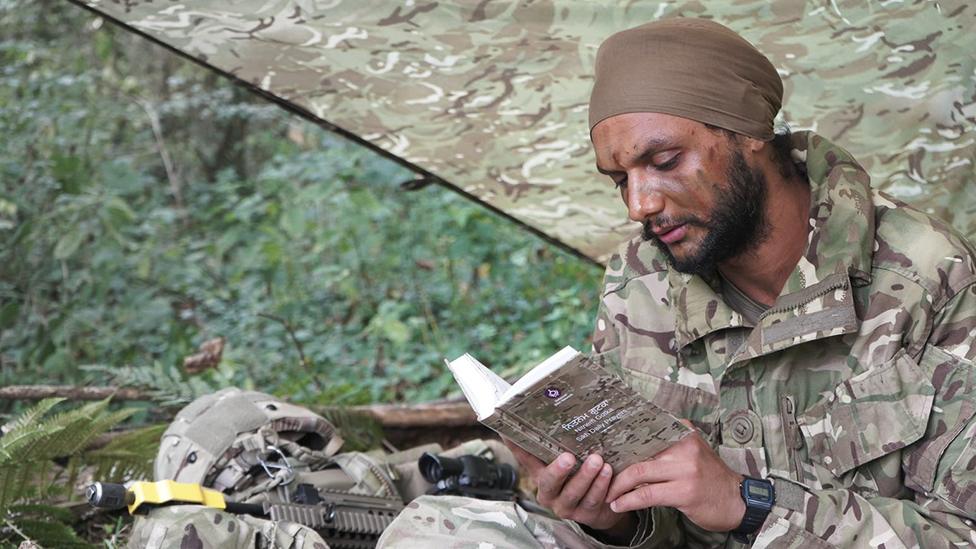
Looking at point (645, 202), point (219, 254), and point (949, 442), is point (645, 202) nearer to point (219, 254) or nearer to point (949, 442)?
point (949, 442)

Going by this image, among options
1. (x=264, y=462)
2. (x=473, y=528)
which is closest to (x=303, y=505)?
(x=264, y=462)

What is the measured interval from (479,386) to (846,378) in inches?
36.9

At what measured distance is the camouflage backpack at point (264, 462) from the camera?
9.55 ft

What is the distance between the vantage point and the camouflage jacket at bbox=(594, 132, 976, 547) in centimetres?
228

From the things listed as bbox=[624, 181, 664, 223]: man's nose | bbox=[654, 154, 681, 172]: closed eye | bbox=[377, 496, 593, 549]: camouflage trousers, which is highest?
bbox=[654, 154, 681, 172]: closed eye

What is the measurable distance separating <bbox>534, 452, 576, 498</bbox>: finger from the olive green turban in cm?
83

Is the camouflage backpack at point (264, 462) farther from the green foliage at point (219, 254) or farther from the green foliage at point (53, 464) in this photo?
the green foliage at point (219, 254)

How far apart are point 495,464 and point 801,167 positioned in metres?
1.50

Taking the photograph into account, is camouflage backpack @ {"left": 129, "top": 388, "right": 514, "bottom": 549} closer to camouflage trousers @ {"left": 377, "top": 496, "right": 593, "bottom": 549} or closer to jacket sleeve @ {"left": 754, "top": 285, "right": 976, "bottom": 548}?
camouflage trousers @ {"left": 377, "top": 496, "right": 593, "bottom": 549}

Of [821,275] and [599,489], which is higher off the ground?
[821,275]

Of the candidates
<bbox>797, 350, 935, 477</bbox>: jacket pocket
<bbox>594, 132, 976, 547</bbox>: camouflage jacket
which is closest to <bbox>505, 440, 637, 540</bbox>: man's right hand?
<bbox>594, 132, 976, 547</bbox>: camouflage jacket

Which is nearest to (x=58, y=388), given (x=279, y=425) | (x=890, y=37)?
(x=279, y=425)

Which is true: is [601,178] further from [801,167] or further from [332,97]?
[801,167]

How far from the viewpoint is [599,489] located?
2.31 m
